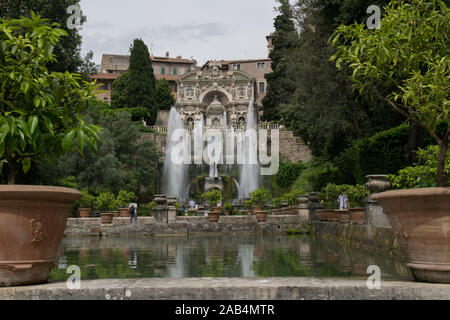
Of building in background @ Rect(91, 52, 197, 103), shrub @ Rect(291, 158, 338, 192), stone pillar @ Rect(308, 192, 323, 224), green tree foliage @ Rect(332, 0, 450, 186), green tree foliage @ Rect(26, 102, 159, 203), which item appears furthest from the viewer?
building in background @ Rect(91, 52, 197, 103)

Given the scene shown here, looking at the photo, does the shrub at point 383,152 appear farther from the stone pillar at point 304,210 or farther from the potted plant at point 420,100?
the potted plant at point 420,100

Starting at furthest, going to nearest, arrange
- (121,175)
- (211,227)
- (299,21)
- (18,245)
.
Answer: (121,175) < (299,21) < (211,227) < (18,245)

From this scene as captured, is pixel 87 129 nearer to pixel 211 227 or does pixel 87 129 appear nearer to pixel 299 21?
pixel 211 227

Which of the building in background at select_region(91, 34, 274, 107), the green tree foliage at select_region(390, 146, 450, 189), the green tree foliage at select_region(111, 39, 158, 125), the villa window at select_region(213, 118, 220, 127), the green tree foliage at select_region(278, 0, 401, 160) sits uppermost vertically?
the building in background at select_region(91, 34, 274, 107)

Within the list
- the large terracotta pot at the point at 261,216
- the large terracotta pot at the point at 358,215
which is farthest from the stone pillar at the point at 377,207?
the large terracotta pot at the point at 261,216

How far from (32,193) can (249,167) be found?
1728 inches

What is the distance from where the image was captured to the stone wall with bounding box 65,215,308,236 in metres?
18.2

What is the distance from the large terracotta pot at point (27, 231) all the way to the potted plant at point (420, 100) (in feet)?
7.89

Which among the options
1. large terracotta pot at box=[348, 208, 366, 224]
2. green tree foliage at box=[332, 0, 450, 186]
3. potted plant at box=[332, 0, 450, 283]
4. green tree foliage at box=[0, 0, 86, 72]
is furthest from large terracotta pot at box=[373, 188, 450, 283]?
green tree foliage at box=[0, 0, 86, 72]

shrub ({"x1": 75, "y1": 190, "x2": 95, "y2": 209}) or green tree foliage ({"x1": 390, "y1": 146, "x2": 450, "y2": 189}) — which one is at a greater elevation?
green tree foliage ({"x1": 390, "y1": 146, "x2": 450, "y2": 189})

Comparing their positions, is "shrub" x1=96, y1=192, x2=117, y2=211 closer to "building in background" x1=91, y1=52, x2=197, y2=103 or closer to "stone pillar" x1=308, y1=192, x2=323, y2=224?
"stone pillar" x1=308, y1=192, x2=323, y2=224

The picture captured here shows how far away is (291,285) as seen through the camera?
301cm
